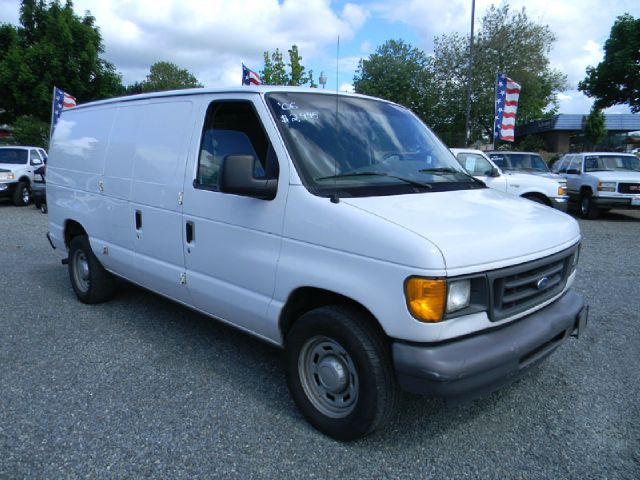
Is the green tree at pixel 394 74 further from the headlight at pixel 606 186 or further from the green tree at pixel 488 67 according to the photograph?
the headlight at pixel 606 186

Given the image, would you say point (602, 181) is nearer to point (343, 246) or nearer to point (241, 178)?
point (343, 246)

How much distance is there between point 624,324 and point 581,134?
49730 mm

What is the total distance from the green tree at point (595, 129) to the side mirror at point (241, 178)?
4698cm

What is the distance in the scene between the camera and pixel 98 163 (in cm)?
481

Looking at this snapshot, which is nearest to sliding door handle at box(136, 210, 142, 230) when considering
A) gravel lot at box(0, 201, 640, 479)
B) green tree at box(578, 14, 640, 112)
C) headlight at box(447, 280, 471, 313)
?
gravel lot at box(0, 201, 640, 479)

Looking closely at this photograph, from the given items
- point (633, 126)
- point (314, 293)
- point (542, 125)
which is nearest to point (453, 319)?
point (314, 293)

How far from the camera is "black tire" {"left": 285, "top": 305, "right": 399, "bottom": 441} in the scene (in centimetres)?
264

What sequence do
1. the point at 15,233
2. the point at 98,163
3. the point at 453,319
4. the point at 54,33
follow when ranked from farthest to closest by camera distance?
the point at 54,33 → the point at 15,233 → the point at 98,163 → the point at 453,319

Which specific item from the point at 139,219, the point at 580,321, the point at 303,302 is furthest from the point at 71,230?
the point at 580,321

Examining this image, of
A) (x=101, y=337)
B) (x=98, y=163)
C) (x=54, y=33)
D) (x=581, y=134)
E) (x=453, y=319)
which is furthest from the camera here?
(x=581, y=134)

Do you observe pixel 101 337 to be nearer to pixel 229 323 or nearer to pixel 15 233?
A: pixel 229 323

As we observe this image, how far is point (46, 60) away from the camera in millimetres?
25031

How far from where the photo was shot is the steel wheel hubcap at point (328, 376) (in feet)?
9.37

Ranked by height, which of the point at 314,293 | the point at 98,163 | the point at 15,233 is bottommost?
the point at 15,233
